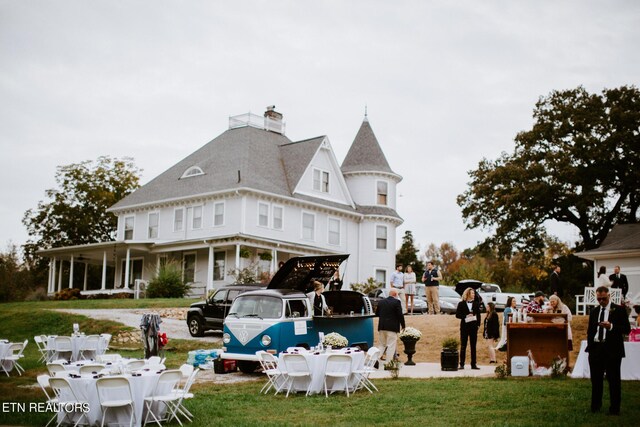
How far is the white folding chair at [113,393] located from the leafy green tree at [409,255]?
49102mm

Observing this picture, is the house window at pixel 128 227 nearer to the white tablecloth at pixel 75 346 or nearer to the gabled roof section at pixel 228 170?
the gabled roof section at pixel 228 170

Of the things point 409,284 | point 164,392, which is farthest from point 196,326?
point 164,392

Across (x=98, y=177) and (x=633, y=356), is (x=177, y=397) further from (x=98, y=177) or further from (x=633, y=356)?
(x=98, y=177)

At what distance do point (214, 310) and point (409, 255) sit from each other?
38.2 metres

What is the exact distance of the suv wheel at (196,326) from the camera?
23688 millimetres

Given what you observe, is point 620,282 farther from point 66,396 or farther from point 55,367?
point 66,396

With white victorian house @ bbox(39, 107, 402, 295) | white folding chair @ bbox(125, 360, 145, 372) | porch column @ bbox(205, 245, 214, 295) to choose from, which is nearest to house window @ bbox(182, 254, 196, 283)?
white victorian house @ bbox(39, 107, 402, 295)

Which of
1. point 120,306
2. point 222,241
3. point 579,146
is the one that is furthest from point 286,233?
point 579,146

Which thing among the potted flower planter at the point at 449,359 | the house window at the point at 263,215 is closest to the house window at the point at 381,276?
the house window at the point at 263,215

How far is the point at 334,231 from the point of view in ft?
145

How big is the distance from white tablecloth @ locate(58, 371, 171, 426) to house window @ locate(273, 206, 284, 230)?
29790 mm

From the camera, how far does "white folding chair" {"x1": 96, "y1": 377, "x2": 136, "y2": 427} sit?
10469 mm

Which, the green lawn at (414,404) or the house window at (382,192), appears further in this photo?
the house window at (382,192)

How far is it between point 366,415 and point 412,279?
16.3 meters
